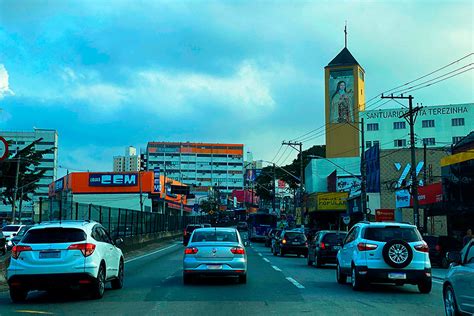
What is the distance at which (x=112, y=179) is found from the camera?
81.6 metres

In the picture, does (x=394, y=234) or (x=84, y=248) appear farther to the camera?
(x=394, y=234)

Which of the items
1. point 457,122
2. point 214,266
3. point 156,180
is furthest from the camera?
point 457,122

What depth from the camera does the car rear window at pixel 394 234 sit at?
14359 mm

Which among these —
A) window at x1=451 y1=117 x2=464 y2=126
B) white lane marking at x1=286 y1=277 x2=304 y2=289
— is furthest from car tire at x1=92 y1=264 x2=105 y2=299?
window at x1=451 y1=117 x2=464 y2=126

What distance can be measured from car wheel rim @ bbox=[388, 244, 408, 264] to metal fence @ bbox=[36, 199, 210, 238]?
29.9 feet

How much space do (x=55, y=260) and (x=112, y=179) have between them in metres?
70.8

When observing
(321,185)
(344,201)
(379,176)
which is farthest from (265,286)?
(321,185)

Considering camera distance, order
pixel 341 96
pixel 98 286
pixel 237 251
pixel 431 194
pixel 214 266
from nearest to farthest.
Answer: pixel 98 286
pixel 214 266
pixel 237 251
pixel 431 194
pixel 341 96

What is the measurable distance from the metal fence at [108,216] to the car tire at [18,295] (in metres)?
5.97

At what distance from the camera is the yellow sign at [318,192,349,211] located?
6144 cm

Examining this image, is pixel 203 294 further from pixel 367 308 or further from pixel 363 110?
pixel 363 110

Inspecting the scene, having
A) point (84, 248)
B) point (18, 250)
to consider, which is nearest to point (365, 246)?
point (84, 248)

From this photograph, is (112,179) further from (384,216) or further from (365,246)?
(365,246)

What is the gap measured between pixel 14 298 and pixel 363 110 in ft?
276
